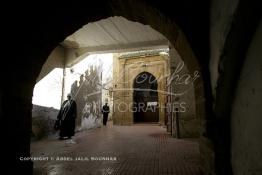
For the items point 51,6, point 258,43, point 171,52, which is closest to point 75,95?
point 171,52

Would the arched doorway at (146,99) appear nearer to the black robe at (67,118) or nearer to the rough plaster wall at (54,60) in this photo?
the rough plaster wall at (54,60)

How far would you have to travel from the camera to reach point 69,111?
7.10 metres

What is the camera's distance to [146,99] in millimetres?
15844

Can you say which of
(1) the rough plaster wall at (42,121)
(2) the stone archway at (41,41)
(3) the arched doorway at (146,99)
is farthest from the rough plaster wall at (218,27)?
(3) the arched doorway at (146,99)

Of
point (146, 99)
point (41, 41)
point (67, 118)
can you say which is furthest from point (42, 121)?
point (146, 99)

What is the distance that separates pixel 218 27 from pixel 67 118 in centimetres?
610

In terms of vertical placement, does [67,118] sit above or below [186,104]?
below

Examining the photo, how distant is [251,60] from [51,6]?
2.21 meters

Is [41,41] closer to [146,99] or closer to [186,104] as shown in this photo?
[186,104]

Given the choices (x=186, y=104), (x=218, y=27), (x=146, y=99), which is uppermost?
(x=146, y=99)

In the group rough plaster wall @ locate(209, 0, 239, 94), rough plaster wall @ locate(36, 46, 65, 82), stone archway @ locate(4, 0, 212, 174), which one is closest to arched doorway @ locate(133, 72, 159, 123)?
rough plaster wall @ locate(36, 46, 65, 82)

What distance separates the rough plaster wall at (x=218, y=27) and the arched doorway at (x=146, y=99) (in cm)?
1304

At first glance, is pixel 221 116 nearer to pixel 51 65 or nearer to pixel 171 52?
pixel 171 52

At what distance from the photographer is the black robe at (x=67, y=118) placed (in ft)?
22.9
